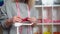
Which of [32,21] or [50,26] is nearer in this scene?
[32,21]

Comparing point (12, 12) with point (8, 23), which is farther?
point (12, 12)

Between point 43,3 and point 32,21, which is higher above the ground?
point 43,3

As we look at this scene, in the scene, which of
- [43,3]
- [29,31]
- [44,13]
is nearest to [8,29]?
[29,31]

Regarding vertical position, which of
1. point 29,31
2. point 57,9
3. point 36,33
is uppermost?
point 57,9

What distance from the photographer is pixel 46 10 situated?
7.28 ft

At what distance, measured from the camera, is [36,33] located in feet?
7.16

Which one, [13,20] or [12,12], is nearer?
[13,20]

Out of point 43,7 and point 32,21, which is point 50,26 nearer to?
point 43,7

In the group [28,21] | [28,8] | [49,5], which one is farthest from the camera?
[49,5]

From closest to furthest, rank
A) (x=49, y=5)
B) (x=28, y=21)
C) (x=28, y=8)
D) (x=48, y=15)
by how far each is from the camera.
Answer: (x=28, y=21), (x=28, y=8), (x=49, y=5), (x=48, y=15)

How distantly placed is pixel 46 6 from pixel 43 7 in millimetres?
55

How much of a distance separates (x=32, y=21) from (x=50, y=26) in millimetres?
1154

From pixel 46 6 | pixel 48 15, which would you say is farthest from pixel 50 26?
pixel 46 6

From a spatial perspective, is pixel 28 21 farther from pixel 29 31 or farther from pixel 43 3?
pixel 43 3
